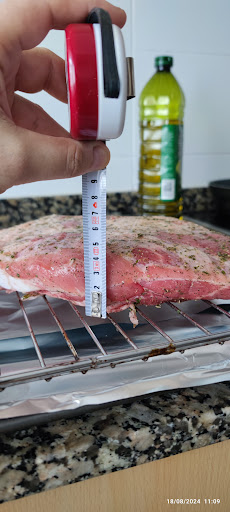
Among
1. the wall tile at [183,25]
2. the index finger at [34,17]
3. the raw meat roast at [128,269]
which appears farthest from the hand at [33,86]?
the wall tile at [183,25]

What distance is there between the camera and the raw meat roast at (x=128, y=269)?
2.37 feet

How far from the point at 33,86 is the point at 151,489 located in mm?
735

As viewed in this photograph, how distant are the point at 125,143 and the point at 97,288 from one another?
0.93 m

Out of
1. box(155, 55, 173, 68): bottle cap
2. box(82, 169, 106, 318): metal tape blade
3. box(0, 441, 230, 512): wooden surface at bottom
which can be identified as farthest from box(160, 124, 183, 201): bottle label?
box(0, 441, 230, 512): wooden surface at bottom

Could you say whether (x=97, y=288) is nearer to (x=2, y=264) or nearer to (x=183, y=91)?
(x=2, y=264)

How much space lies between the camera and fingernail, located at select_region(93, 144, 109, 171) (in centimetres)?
58

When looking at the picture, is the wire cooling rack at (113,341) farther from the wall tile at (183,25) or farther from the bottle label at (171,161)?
the wall tile at (183,25)

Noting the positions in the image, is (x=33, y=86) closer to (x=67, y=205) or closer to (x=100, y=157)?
(x=100, y=157)

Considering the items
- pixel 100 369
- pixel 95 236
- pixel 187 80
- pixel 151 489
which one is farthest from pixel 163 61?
pixel 151 489

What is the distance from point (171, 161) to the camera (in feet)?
4.44

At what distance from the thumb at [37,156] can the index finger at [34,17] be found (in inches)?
7.5

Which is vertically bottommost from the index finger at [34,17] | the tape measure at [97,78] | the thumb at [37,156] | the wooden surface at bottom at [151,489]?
the wooden surface at bottom at [151,489]

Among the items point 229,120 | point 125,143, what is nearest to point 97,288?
point 125,143

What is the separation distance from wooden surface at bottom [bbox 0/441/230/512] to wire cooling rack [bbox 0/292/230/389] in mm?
148
